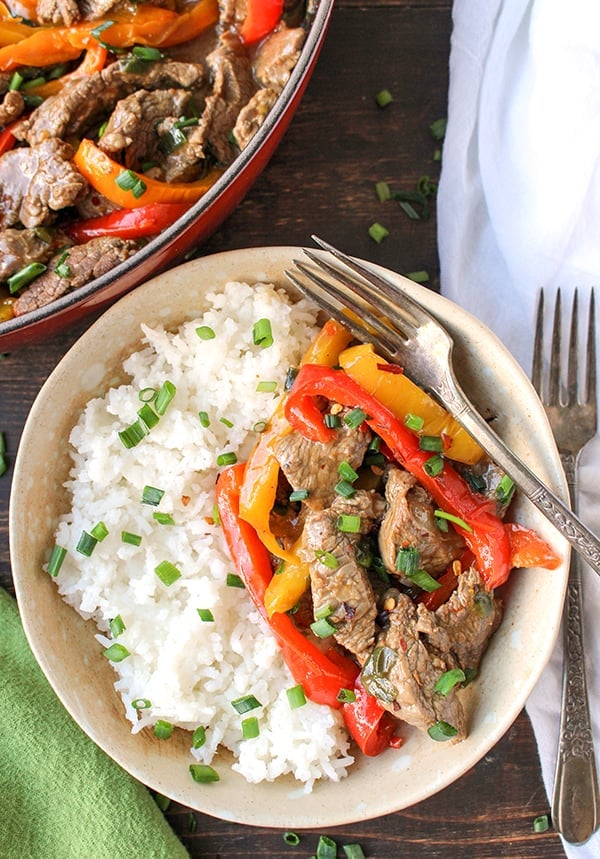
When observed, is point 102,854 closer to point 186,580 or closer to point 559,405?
point 186,580

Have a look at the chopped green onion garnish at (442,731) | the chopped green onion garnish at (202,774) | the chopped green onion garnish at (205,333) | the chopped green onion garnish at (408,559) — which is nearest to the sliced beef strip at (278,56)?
the chopped green onion garnish at (205,333)

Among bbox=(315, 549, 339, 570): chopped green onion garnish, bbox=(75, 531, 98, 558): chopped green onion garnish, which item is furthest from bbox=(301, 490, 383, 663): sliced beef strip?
bbox=(75, 531, 98, 558): chopped green onion garnish

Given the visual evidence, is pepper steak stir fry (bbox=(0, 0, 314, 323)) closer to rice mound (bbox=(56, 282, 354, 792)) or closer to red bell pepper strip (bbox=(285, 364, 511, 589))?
rice mound (bbox=(56, 282, 354, 792))

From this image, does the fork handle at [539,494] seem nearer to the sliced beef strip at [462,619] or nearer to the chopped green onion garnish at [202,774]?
the sliced beef strip at [462,619]

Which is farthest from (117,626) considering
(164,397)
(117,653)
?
(164,397)

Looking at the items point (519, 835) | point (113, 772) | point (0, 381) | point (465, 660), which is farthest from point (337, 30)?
point (519, 835)

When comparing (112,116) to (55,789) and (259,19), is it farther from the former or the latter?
(55,789)
